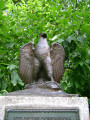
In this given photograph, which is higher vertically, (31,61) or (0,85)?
(31,61)

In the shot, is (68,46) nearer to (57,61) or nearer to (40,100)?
(57,61)

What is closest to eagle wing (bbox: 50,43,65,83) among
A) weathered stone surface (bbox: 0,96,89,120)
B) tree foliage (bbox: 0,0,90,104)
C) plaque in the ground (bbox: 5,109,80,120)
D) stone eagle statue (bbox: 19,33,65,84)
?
stone eagle statue (bbox: 19,33,65,84)

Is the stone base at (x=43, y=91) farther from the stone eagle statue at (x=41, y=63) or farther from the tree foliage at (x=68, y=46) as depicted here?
the tree foliage at (x=68, y=46)

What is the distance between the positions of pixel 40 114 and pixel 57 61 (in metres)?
1.08

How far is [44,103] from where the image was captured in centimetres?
247

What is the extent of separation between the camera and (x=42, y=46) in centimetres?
311

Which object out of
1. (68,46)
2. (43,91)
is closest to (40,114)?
(43,91)

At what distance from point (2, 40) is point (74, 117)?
2170 mm

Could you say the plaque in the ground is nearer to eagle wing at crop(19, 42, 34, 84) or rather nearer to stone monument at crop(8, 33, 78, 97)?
stone monument at crop(8, 33, 78, 97)

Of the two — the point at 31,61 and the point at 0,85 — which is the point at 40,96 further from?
the point at 0,85

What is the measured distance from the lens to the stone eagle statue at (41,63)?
3027 millimetres

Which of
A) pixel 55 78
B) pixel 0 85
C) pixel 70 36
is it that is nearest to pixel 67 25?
pixel 70 36

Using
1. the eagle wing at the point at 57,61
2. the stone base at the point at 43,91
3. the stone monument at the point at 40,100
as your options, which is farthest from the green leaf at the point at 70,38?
the stone base at the point at 43,91

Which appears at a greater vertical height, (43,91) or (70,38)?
(70,38)
